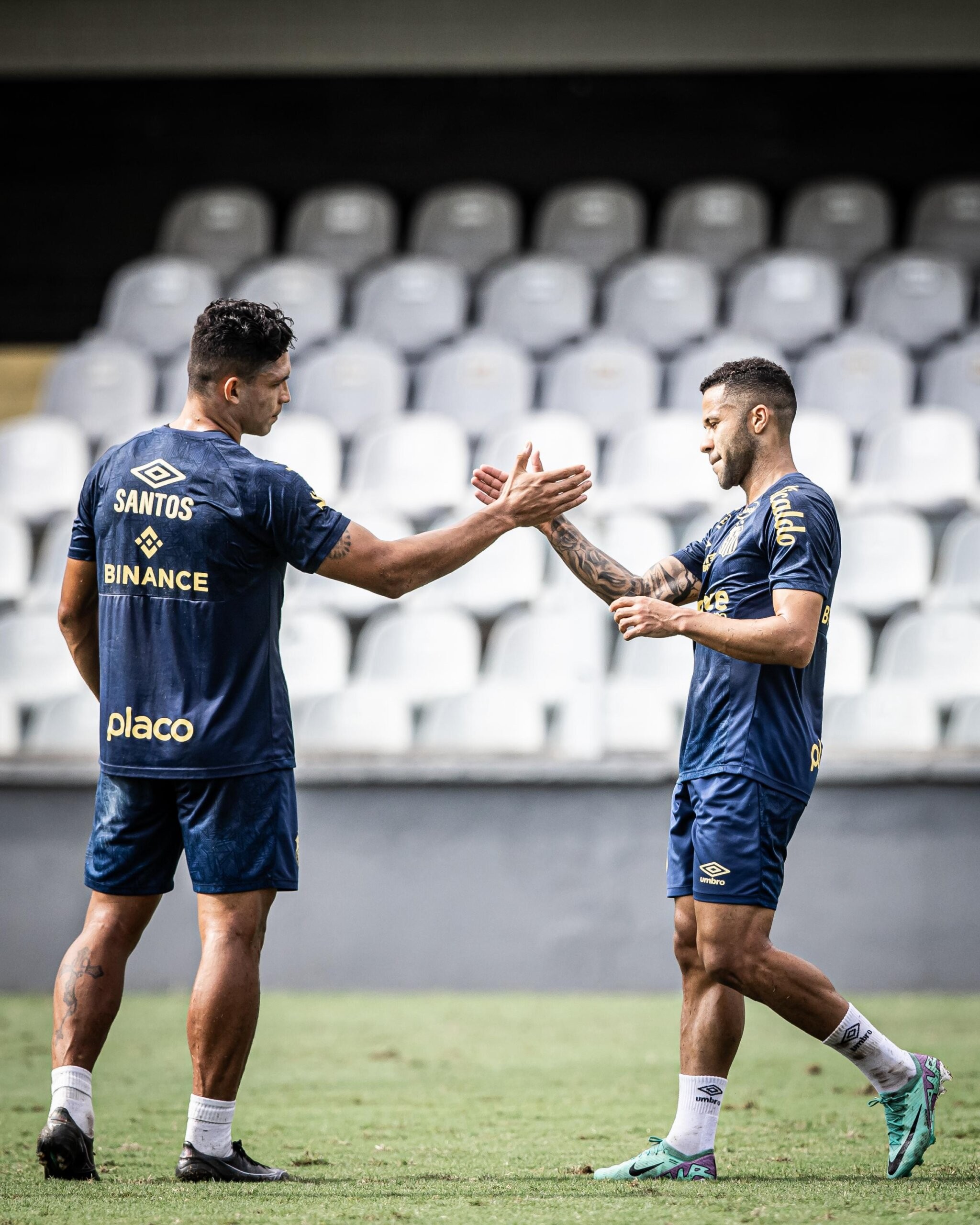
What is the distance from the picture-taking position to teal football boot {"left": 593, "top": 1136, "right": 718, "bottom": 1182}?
2.86m

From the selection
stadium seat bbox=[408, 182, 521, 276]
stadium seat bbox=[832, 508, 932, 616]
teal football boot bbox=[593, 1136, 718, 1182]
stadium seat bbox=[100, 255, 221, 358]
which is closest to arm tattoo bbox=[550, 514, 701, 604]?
teal football boot bbox=[593, 1136, 718, 1182]

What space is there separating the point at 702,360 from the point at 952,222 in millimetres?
2201

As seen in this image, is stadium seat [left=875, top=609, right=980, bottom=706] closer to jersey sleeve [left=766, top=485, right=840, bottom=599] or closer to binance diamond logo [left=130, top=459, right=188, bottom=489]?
jersey sleeve [left=766, top=485, right=840, bottom=599]

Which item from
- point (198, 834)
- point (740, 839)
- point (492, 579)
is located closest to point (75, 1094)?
point (198, 834)

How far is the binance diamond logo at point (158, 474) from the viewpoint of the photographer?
9.62 feet

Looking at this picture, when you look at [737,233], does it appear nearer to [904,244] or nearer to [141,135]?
[904,244]

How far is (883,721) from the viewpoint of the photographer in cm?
579

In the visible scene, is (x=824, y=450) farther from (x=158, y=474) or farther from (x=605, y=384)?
(x=158, y=474)

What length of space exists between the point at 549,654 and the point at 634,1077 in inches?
88.7

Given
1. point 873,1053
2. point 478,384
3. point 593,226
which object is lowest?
point 873,1053

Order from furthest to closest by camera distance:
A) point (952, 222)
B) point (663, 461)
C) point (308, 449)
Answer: point (952, 222) < point (308, 449) < point (663, 461)

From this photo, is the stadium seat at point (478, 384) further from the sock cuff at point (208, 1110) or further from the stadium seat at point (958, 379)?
the sock cuff at point (208, 1110)

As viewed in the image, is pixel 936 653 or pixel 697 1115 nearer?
pixel 697 1115

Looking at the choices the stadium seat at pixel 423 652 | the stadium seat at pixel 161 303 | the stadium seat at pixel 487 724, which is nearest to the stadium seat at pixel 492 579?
the stadium seat at pixel 423 652
